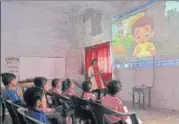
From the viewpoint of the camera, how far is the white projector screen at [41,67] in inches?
229

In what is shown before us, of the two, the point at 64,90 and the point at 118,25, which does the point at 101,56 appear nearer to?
the point at 118,25

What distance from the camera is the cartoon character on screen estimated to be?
4.45 meters

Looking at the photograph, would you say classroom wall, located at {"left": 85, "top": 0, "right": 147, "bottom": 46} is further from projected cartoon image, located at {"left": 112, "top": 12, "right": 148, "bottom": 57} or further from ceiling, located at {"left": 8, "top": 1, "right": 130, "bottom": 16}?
projected cartoon image, located at {"left": 112, "top": 12, "right": 148, "bottom": 57}

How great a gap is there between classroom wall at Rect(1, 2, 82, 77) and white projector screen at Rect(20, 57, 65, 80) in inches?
5.3

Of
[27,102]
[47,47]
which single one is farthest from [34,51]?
[27,102]

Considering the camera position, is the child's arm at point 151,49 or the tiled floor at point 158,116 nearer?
the tiled floor at point 158,116

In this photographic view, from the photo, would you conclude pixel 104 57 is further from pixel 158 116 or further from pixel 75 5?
pixel 158 116

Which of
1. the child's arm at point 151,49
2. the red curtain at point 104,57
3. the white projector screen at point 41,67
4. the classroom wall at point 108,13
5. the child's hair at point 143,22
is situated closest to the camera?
the child's arm at point 151,49

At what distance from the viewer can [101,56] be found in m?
5.77

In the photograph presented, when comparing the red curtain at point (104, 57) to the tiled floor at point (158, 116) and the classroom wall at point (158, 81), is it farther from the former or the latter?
the tiled floor at point (158, 116)

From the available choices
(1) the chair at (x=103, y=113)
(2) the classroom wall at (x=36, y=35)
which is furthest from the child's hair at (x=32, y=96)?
(2) the classroom wall at (x=36, y=35)

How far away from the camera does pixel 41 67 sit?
6016 millimetres

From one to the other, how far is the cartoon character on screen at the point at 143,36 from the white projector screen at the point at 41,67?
233 centimetres

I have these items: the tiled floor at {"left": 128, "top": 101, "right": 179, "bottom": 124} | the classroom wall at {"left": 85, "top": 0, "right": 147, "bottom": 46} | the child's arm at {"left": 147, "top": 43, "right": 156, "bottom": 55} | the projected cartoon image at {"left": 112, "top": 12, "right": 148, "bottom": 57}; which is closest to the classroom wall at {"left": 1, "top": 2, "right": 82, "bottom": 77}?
the classroom wall at {"left": 85, "top": 0, "right": 147, "bottom": 46}
